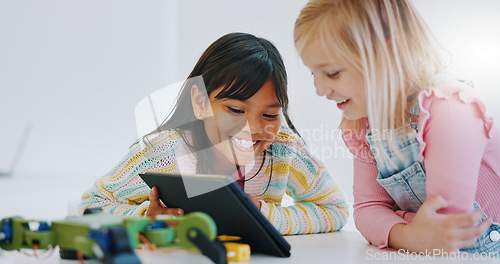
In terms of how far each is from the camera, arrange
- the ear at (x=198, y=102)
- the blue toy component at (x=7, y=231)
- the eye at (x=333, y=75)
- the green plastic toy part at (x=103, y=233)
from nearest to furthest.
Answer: the green plastic toy part at (x=103, y=233) < the blue toy component at (x=7, y=231) < the eye at (x=333, y=75) < the ear at (x=198, y=102)

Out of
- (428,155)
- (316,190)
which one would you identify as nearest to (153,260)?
(428,155)

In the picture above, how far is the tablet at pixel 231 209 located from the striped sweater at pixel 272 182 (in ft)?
0.82

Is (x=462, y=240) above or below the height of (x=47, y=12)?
below

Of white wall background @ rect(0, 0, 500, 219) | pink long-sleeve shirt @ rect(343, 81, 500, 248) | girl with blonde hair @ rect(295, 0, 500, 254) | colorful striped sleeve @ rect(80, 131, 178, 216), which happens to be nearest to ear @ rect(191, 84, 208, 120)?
colorful striped sleeve @ rect(80, 131, 178, 216)

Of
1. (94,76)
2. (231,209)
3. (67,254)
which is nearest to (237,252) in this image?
(231,209)

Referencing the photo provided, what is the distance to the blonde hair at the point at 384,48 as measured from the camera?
0.69 m

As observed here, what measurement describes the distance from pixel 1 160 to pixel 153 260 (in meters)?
1.88

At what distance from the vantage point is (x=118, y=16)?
2465mm

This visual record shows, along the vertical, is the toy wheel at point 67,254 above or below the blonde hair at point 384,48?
below

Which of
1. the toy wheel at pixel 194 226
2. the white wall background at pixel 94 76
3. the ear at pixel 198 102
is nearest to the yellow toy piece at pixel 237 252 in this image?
the toy wheel at pixel 194 226

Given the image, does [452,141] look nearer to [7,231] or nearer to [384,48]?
[384,48]

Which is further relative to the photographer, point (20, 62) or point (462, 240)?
point (20, 62)

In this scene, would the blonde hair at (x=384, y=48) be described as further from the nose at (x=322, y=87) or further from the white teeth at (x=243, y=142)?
the white teeth at (x=243, y=142)

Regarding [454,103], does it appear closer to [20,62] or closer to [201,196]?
[201,196]
